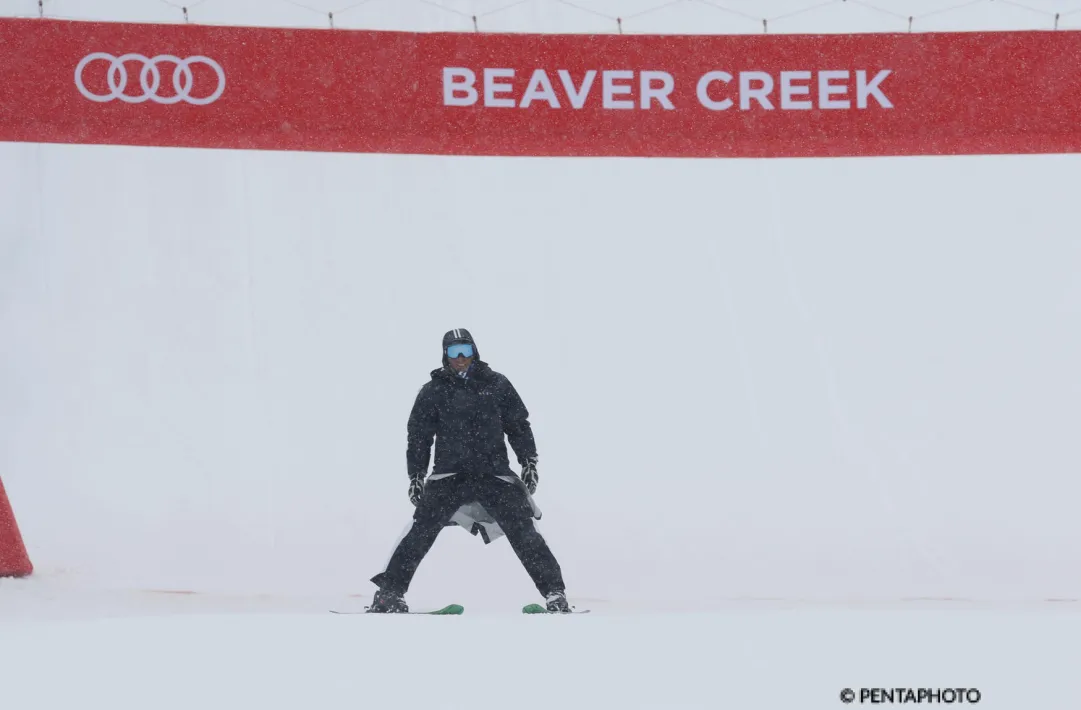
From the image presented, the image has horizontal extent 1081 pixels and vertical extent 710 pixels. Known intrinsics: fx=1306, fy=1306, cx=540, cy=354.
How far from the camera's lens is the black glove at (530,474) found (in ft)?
16.1

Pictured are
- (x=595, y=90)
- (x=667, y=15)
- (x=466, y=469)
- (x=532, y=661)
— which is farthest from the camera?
(x=667, y=15)

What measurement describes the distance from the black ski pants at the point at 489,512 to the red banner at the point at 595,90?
2131 millimetres

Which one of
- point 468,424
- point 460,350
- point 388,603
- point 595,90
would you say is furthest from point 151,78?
point 388,603

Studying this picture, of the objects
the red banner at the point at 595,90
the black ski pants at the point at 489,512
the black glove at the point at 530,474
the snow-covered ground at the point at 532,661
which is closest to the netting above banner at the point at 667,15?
the red banner at the point at 595,90

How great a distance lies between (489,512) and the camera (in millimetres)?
4844

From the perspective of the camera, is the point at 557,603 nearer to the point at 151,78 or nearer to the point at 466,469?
the point at 466,469

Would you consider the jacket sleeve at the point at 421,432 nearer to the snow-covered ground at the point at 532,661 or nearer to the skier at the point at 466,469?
the skier at the point at 466,469

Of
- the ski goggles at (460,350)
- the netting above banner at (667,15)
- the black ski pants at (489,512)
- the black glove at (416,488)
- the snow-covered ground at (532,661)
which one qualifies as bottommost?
the snow-covered ground at (532,661)

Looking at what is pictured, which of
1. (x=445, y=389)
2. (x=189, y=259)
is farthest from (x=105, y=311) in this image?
(x=445, y=389)

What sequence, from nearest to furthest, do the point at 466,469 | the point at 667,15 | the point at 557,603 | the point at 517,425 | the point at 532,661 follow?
the point at 532,661
the point at 557,603
the point at 466,469
the point at 517,425
the point at 667,15

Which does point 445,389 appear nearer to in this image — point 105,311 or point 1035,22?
point 105,311

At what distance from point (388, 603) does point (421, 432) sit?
644 millimetres

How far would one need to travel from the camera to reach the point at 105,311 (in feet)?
26.6

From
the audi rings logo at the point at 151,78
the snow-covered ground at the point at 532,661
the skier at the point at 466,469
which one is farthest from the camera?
the audi rings logo at the point at 151,78
